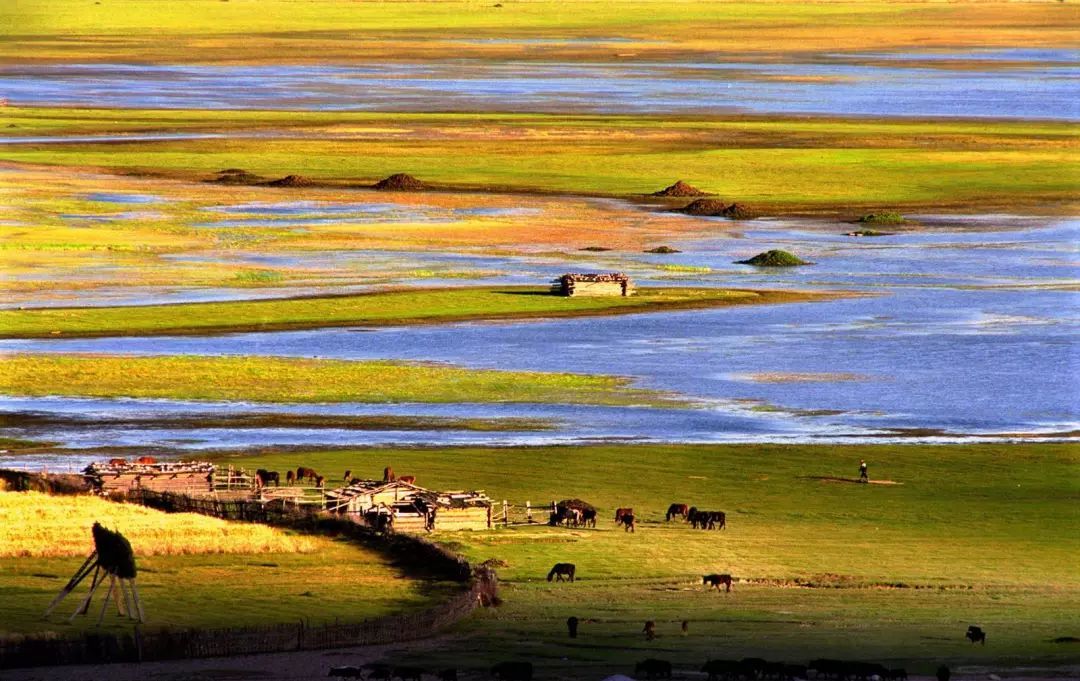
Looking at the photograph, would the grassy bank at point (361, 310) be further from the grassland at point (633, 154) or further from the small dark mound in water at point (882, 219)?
the grassland at point (633, 154)

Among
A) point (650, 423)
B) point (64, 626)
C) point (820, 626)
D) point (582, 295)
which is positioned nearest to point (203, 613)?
point (64, 626)

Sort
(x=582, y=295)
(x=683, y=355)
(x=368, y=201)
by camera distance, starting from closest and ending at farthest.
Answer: (x=683, y=355), (x=582, y=295), (x=368, y=201)

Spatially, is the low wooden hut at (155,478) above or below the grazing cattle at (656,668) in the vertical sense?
above

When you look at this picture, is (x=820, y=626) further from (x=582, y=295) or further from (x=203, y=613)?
(x=582, y=295)

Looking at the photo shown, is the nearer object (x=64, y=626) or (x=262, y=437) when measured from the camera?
(x=64, y=626)

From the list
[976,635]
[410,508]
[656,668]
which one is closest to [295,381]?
[410,508]

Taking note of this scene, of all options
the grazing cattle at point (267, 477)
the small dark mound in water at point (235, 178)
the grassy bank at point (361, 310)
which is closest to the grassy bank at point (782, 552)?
the grazing cattle at point (267, 477)

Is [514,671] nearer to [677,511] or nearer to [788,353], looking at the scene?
[677,511]
